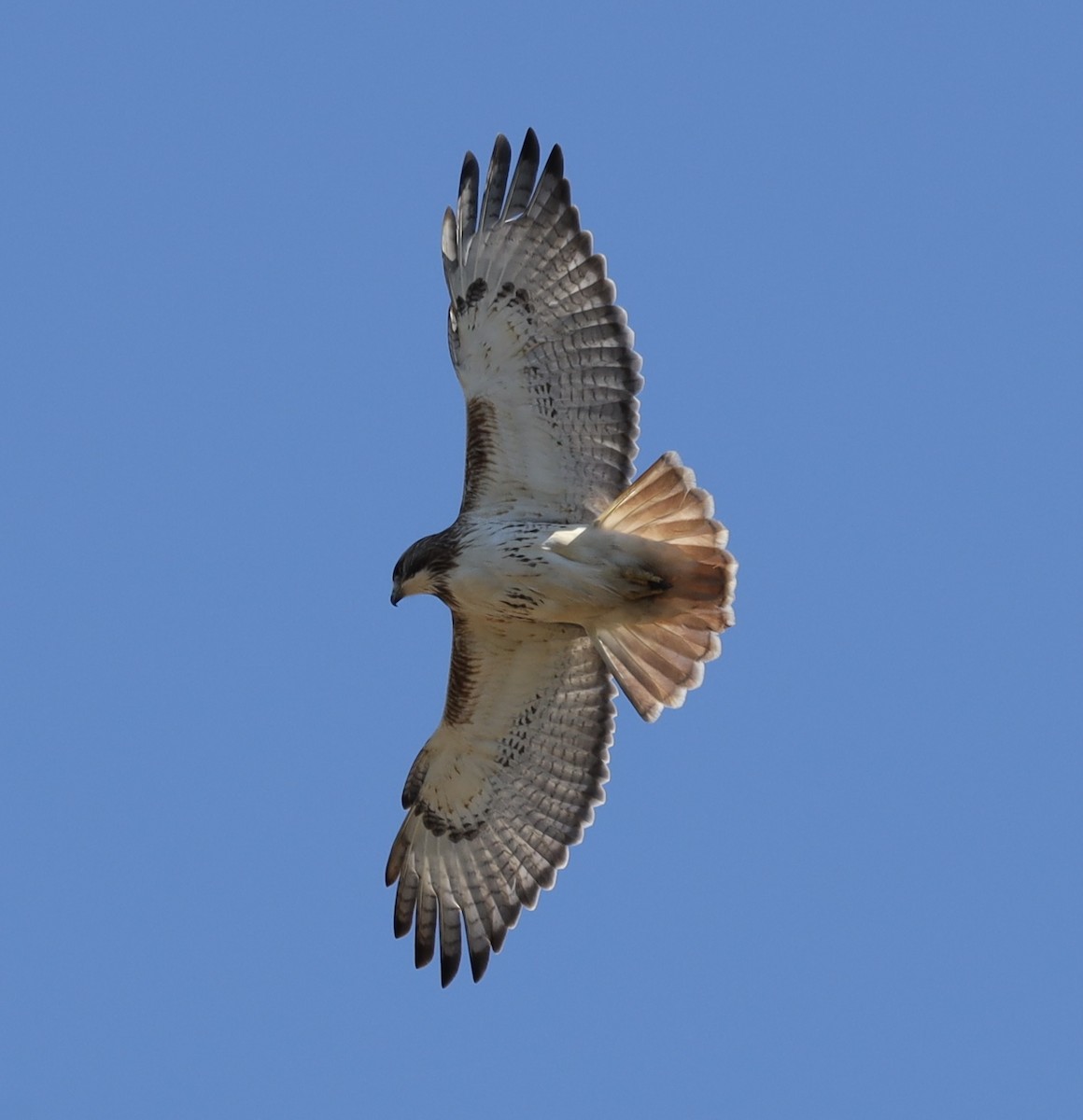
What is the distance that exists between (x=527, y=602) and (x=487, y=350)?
1343mm

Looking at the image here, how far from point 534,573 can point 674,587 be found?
28.0 inches

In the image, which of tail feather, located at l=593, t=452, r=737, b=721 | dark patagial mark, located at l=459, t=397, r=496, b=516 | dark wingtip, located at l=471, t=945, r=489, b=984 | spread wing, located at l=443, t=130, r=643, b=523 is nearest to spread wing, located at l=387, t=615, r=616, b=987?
dark wingtip, located at l=471, t=945, r=489, b=984

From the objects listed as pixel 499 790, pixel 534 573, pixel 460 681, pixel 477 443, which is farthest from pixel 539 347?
pixel 499 790

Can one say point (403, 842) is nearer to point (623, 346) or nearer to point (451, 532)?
point (451, 532)

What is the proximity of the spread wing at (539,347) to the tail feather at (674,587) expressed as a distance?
0.55 meters

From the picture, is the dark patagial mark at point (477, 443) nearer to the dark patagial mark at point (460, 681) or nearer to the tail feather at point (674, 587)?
the dark patagial mark at point (460, 681)

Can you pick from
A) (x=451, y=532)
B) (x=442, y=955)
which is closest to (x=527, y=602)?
(x=451, y=532)

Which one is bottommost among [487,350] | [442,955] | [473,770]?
[442,955]

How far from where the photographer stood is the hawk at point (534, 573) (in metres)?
10.5

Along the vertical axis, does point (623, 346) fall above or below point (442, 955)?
above

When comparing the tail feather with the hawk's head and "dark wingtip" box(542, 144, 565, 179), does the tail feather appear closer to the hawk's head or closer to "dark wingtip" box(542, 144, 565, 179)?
the hawk's head

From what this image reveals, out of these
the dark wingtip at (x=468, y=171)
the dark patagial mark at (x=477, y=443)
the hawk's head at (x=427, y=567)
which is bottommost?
the hawk's head at (x=427, y=567)

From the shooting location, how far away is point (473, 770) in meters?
11.4

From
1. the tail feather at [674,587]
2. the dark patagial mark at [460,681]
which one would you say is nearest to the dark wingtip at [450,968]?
the dark patagial mark at [460,681]
